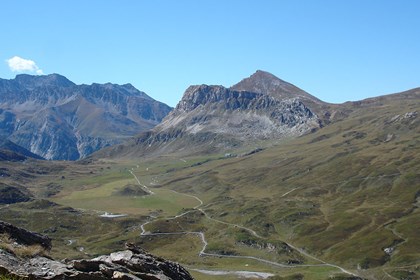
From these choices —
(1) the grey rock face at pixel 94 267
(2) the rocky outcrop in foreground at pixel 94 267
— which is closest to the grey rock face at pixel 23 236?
(2) the rocky outcrop in foreground at pixel 94 267

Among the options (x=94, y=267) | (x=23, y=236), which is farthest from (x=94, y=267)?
(x=23, y=236)

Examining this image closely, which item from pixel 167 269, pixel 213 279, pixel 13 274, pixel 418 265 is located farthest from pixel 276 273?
pixel 13 274

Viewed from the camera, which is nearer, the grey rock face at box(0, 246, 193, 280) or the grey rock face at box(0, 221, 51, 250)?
the grey rock face at box(0, 246, 193, 280)

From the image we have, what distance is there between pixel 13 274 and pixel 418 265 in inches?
7163

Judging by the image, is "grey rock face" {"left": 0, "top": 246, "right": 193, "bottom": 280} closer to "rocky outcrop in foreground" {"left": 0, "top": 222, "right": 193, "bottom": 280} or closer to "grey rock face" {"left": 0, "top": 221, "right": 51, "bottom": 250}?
"rocky outcrop in foreground" {"left": 0, "top": 222, "right": 193, "bottom": 280}

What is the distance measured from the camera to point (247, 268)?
632 feet

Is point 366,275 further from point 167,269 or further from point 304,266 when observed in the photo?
point 167,269

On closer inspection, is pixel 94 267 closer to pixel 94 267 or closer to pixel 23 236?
pixel 94 267

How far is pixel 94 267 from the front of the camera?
97.9 feet

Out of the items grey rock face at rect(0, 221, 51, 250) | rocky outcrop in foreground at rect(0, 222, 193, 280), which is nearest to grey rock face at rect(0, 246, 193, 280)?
rocky outcrop in foreground at rect(0, 222, 193, 280)

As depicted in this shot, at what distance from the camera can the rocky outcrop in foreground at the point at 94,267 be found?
1080 inches

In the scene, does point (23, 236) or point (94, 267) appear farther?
point (23, 236)

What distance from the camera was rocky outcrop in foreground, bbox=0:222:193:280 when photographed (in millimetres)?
27438

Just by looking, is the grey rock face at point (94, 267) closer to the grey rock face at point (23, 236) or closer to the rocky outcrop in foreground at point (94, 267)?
the rocky outcrop in foreground at point (94, 267)
